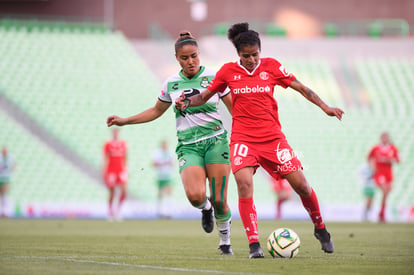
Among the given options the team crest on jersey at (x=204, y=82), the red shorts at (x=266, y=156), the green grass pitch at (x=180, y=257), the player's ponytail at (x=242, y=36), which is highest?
the player's ponytail at (x=242, y=36)

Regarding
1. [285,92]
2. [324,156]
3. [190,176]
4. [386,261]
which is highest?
[285,92]

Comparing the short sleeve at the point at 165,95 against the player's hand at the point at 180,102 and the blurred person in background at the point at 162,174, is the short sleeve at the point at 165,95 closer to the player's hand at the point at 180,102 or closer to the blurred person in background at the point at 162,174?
the player's hand at the point at 180,102

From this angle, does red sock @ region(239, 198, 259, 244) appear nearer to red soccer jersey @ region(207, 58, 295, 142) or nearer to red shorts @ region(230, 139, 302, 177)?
red shorts @ region(230, 139, 302, 177)

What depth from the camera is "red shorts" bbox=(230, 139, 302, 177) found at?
8.02m

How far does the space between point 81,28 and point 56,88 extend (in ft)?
15.0

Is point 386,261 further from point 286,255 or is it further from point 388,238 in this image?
point 388,238

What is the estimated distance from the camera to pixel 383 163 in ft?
66.3

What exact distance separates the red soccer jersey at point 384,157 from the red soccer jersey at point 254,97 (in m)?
12.3

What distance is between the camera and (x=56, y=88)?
2778 cm

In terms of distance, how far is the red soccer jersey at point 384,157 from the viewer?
1978 cm

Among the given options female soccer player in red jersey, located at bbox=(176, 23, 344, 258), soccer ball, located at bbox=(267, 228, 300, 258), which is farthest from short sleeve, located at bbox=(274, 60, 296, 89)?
soccer ball, located at bbox=(267, 228, 300, 258)

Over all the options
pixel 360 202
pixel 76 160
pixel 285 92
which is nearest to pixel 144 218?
pixel 76 160

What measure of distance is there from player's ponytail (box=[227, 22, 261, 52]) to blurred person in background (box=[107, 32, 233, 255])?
2.20 feet

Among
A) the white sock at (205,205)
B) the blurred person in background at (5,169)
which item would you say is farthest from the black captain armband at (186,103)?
the blurred person in background at (5,169)
